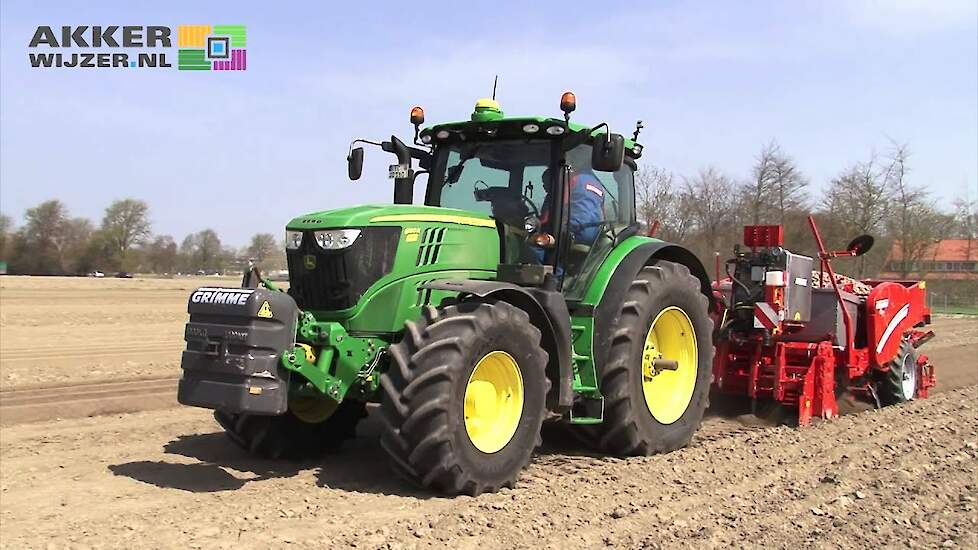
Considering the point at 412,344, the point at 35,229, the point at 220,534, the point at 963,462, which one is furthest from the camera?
the point at 35,229

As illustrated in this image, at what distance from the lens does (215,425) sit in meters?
7.76

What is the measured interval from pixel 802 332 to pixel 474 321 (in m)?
5.30

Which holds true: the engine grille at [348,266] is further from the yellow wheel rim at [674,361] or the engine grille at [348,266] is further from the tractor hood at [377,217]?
the yellow wheel rim at [674,361]

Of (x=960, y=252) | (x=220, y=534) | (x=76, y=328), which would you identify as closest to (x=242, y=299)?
(x=220, y=534)

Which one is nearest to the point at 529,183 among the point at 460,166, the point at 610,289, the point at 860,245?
the point at 460,166

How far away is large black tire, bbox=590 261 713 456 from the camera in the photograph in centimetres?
618

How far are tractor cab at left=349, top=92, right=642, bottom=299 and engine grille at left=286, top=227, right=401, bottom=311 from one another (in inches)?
39.5

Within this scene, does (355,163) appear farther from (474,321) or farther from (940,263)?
(940,263)

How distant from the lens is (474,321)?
5059 millimetres

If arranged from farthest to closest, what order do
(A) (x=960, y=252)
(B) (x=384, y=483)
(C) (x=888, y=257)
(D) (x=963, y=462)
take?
(A) (x=960, y=252), (C) (x=888, y=257), (D) (x=963, y=462), (B) (x=384, y=483)

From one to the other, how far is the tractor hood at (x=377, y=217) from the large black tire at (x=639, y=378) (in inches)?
54.7

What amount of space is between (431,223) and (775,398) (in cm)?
422

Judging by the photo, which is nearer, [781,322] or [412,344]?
[412,344]

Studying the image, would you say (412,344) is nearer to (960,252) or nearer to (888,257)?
(888,257)
